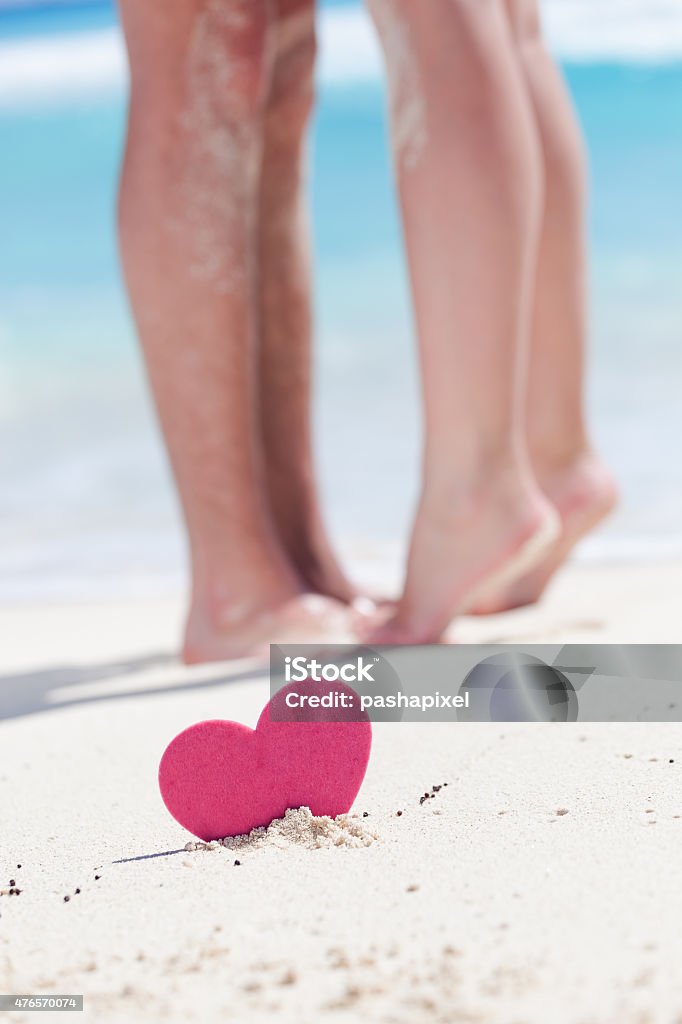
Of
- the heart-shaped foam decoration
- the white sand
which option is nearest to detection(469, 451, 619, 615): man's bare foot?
the white sand

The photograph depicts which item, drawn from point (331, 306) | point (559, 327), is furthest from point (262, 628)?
point (331, 306)

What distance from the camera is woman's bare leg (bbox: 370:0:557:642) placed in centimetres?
130

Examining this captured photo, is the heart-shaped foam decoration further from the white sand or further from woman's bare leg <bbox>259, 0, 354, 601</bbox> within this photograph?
woman's bare leg <bbox>259, 0, 354, 601</bbox>

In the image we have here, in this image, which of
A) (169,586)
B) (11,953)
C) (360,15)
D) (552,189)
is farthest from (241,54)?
(360,15)

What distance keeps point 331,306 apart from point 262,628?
6361 millimetres

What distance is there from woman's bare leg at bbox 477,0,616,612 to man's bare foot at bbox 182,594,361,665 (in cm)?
29

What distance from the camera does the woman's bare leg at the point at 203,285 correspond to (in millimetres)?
1505

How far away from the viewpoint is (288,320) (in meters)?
1.74

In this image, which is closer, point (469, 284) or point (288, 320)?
point (469, 284)

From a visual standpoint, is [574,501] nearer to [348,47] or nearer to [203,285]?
[203,285]

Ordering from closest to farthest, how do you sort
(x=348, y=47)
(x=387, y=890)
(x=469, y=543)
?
(x=387, y=890)
(x=469, y=543)
(x=348, y=47)

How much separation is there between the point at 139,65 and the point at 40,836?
111cm

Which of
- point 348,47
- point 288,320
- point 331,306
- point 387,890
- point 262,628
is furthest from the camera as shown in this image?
point 348,47

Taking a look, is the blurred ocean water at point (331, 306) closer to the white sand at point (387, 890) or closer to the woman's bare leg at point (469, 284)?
the woman's bare leg at point (469, 284)
